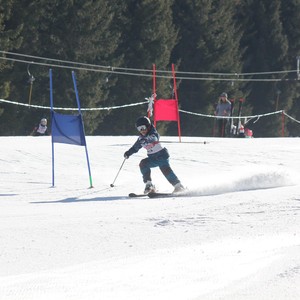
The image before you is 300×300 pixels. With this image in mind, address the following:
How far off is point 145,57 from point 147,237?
1458 inches

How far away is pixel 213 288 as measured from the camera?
6.29 metres

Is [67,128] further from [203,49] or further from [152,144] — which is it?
[203,49]

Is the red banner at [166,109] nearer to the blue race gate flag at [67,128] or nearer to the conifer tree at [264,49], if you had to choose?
the blue race gate flag at [67,128]

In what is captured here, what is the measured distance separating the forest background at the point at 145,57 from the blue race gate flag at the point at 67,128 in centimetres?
2218

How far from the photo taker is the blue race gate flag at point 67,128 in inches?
574

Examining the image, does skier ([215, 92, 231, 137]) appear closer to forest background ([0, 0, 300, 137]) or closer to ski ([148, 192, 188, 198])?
forest background ([0, 0, 300, 137])

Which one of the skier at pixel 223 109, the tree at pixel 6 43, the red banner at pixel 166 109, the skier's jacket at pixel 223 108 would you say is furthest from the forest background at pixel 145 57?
the red banner at pixel 166 109

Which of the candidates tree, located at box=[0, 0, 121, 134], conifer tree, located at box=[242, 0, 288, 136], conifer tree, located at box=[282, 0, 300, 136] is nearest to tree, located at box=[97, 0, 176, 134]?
tree, located at box=[0, 0, 121, 134]

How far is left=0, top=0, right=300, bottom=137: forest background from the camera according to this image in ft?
128

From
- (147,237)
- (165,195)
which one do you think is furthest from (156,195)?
(147,237)

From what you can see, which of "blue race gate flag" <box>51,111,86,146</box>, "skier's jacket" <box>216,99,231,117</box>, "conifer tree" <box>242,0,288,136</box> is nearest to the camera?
"blue race gate flag" <box>51,111,86,146</box>

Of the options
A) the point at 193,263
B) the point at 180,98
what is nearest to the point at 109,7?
the point at 180,98

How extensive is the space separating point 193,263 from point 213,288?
2.68 feet

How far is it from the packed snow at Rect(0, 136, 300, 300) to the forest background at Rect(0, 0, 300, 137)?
2270 cm
